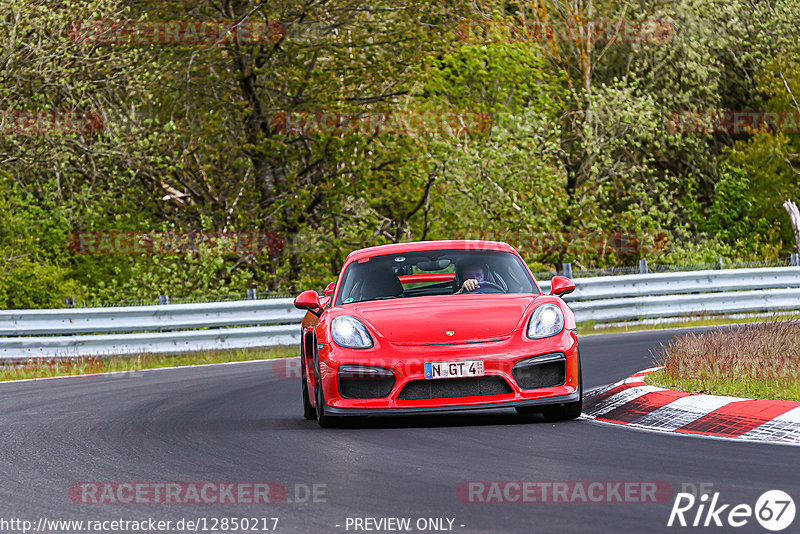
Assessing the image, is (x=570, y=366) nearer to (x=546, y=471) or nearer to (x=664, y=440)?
(x=664, y=440)

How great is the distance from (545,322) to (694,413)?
118 cm

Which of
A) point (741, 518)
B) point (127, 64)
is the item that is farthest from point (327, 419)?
point (127, 64)

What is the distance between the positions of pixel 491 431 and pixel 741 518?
3.40 meters

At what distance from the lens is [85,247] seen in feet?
90.9

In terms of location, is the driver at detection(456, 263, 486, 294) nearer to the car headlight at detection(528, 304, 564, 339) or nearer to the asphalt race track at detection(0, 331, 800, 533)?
the car headlight at detection(528, 304, 564, 339)

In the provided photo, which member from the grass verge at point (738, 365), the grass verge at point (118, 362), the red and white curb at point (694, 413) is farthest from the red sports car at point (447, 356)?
the grass verge at point (118, 362)

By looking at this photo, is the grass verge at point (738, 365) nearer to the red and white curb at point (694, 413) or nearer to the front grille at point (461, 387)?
the red and white curb at point (694, 413)

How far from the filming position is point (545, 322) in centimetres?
892
